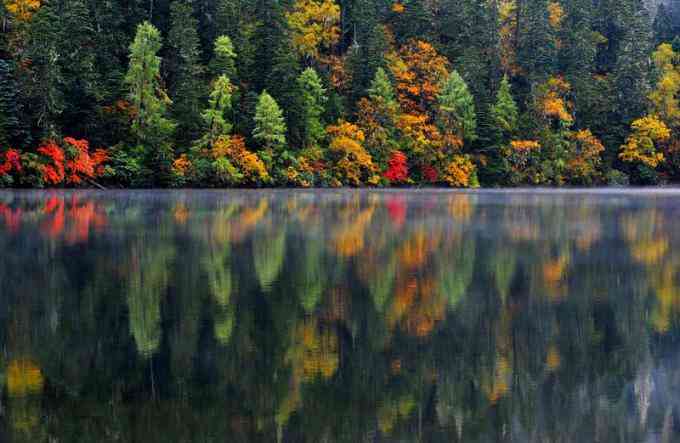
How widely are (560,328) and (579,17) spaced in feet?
230

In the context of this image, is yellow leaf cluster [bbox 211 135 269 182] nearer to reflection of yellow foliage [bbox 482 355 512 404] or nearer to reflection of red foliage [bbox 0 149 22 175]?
reflection of red foliage [bbox 0 149 22 175]

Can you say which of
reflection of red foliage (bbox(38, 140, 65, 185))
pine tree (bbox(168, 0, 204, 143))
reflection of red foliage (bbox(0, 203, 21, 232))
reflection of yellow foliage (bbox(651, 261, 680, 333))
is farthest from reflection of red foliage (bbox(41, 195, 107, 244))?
pine tree (bbox(168, 0, 204, 143))

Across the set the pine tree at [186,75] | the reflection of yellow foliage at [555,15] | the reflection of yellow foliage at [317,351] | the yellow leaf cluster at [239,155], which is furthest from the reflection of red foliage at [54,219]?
the reflection of yellow foliage at [555,15]

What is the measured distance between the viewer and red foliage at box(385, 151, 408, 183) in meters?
62.3

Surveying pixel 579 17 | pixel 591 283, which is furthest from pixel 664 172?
pixel 591 283

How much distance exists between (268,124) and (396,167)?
10.6 m

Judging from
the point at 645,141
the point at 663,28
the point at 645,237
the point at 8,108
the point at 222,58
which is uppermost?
the point at 663,28

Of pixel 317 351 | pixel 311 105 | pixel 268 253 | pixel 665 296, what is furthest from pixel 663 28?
pixel 317 351

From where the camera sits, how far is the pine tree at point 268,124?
55.9 meters

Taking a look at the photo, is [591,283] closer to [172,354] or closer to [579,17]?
[172,354]

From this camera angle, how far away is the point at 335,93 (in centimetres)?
6372

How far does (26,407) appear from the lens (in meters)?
7.50

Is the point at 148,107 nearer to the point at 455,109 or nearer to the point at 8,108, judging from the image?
the point at 8,108

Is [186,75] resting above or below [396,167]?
→ above
